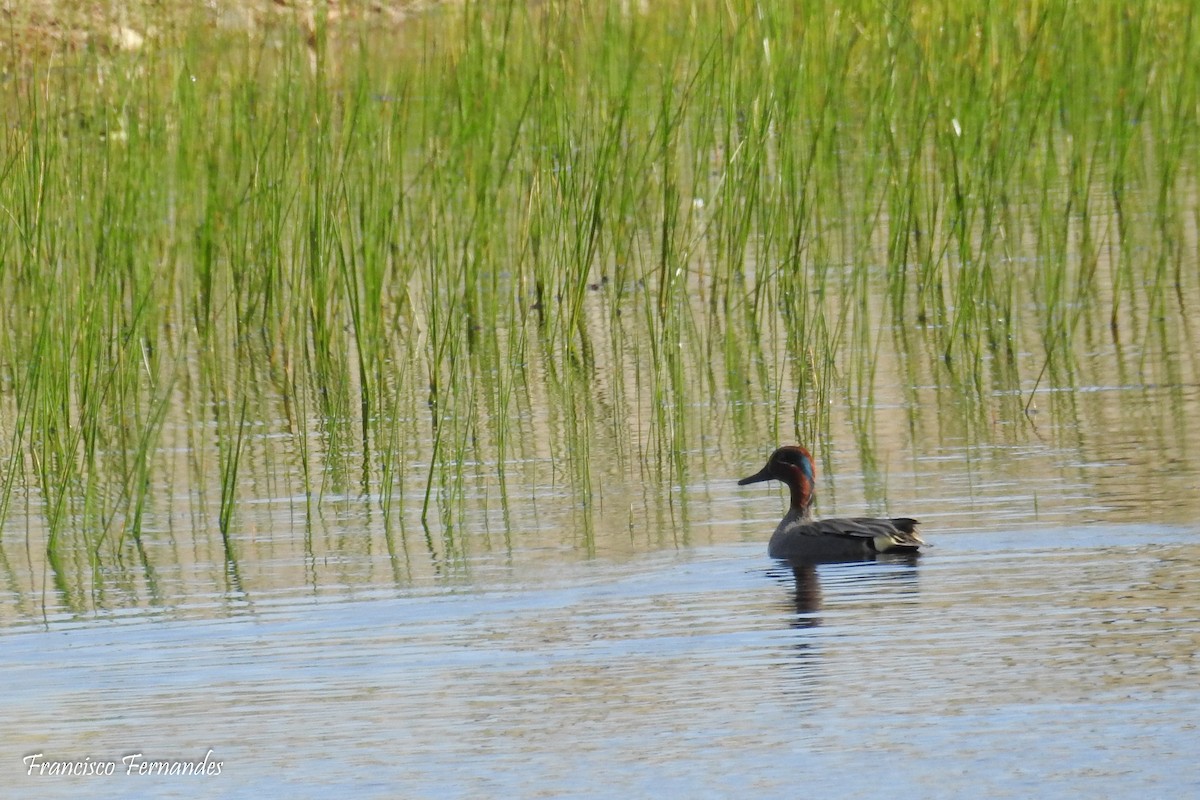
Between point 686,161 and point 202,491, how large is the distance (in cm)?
516

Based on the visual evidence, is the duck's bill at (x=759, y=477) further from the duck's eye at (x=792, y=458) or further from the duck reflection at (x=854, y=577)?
the duck reflection at (x=854, y=577)

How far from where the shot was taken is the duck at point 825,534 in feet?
16.6

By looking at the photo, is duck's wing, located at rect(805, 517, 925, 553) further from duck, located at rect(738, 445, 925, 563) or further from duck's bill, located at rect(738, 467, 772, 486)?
duck's bill, located at rect(738, 467, 772, 486)

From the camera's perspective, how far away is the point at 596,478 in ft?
20.0

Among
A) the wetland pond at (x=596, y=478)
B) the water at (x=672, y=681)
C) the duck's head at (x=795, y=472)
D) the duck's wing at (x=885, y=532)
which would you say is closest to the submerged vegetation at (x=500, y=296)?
the wetland pond at (x=596, y=478)

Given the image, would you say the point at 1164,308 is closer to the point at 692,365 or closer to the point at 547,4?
the point at 692,365

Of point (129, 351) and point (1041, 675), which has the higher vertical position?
point (129, 351)

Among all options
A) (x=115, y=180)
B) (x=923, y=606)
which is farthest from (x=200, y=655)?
(x=115, y=180)

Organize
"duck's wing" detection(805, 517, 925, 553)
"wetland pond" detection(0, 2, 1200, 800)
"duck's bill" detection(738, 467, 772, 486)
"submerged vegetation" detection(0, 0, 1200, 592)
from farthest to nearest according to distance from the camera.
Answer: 1. "submerged vegetation" detection(0, 0, 1200, 592)
2. "duck's bill" detection(738, 467, 772, 486)
3. "duck's wing" detection(805, 517, 925, 553)
4. "wetland pond" detection(0, 2, 1200, 800)

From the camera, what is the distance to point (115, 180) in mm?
7098

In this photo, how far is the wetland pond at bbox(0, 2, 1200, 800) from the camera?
373 centimetres

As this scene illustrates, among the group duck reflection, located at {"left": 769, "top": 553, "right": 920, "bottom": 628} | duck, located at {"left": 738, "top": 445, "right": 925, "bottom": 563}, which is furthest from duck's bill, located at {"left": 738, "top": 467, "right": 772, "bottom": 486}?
duck reflection, located at {"left": 769, "top": 553, "right": 920, "bottom": 628}

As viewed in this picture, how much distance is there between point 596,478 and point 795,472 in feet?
2.25

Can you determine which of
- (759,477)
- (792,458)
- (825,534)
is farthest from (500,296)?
(825,534)
